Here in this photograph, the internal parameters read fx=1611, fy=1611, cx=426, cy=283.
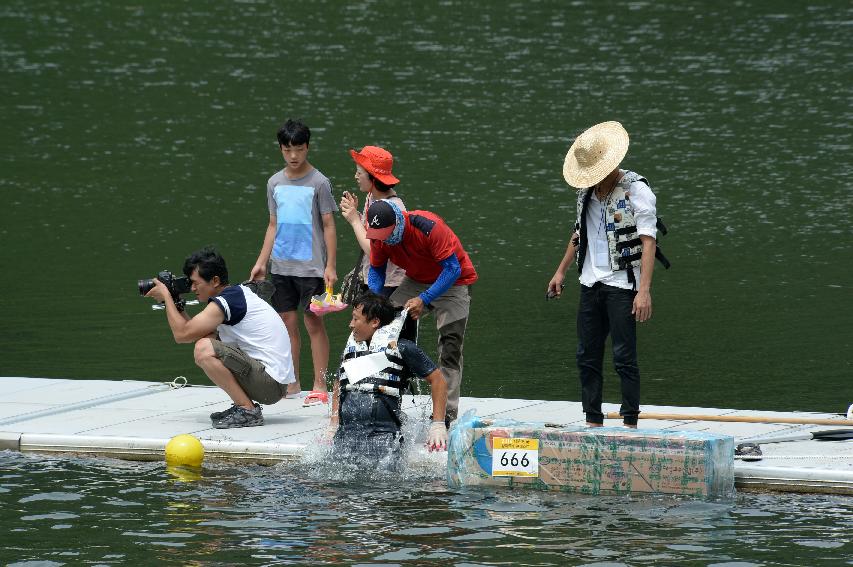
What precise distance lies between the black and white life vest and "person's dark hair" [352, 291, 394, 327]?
0.07m

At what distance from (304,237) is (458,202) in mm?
12439

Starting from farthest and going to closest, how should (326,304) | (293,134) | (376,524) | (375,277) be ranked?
(293,134)
(326,304)
(375,277)
(376,524)

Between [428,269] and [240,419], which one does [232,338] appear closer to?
[240,419]

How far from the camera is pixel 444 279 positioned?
1040 cm

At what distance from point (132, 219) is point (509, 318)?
868 cm

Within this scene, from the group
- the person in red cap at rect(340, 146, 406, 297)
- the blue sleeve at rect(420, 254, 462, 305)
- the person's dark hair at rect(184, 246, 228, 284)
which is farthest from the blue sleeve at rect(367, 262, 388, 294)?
the person's dark hair at rect(184, 246, 228, 284)

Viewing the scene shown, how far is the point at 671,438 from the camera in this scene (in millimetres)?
9492

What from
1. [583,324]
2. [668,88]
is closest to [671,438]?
[583,324]

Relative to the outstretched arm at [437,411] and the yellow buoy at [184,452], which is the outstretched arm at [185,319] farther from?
the outstretched arm at [437,411]

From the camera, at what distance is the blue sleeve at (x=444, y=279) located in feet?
34.0

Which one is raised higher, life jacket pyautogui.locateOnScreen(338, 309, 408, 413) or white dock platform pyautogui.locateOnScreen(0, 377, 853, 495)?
life jacket pyautogui.locateOnScreen(338, 309, 408, 413)

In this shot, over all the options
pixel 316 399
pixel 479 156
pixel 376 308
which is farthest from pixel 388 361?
pixel 479 156

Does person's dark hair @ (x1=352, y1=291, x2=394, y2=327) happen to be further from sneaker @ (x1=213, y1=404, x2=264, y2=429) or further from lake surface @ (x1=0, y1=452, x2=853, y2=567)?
sneaker @ (x1=213, y1=404, x2=264, y2=429)

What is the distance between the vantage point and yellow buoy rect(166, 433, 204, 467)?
34.8ft
